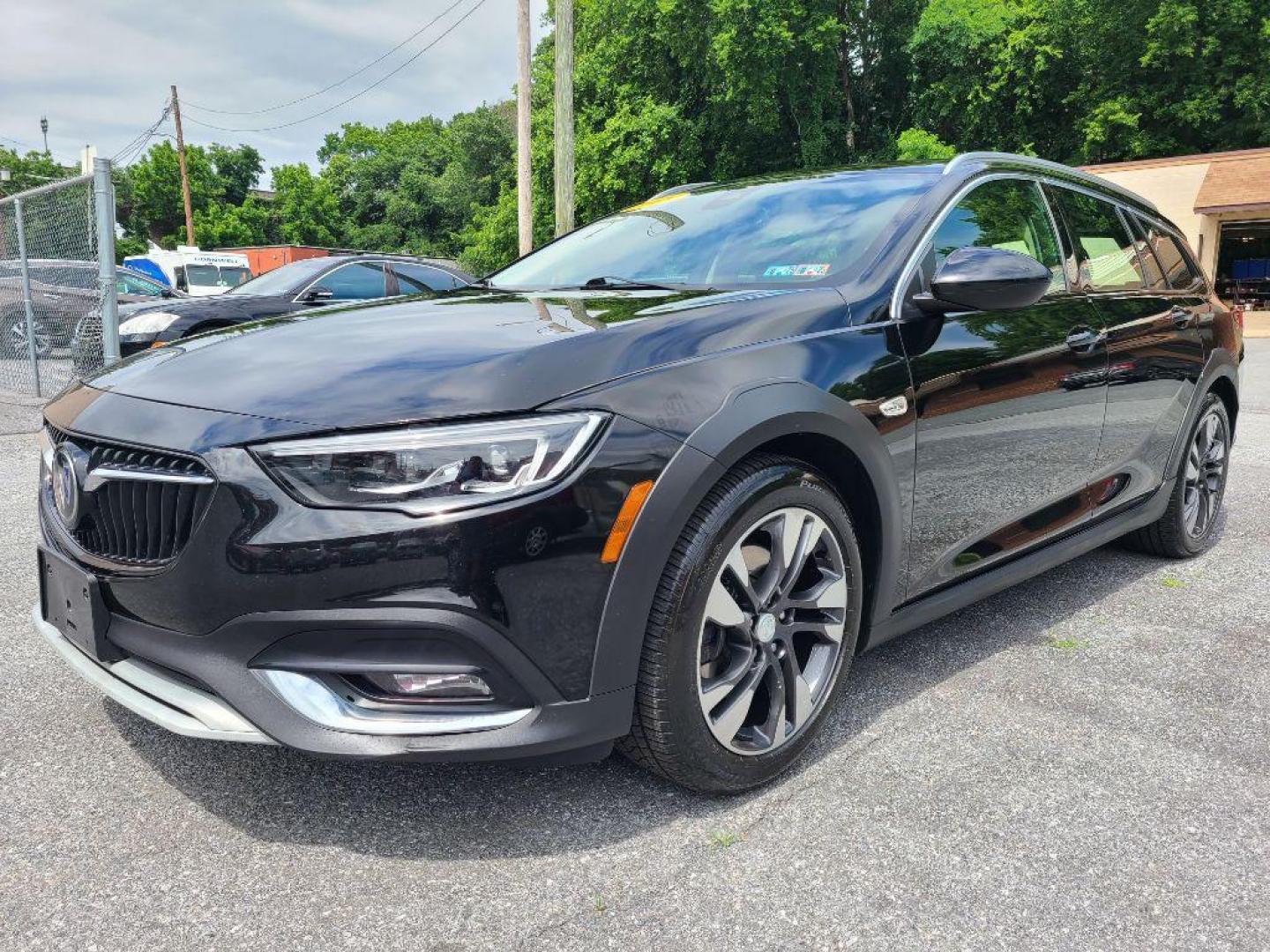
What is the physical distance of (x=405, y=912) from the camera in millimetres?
1863

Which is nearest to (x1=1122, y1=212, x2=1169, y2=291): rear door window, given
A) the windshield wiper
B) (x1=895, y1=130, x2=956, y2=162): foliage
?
the windshield wiper

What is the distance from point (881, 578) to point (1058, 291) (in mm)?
1373

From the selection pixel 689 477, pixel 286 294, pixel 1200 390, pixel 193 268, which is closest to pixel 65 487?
pixel 689 477

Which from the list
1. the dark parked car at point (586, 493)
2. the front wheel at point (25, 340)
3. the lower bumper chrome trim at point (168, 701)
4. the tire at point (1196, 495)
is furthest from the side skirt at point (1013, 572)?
the front wheel at point (25, 340)

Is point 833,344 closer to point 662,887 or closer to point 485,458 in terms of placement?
point 485,458

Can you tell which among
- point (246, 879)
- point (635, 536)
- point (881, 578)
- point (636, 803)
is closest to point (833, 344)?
point (881, 578)

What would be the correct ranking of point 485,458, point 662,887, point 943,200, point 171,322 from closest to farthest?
point 485,458
point 662,887
point 943,200
point 171,322

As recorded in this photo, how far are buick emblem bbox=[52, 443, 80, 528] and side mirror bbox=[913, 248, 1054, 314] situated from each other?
213 cm

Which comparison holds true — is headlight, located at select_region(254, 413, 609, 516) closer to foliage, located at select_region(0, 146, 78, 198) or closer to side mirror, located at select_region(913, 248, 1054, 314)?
side mirror, located at select_region(913, 248, 1054, 314)

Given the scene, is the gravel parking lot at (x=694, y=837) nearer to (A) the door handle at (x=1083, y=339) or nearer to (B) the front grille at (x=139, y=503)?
(B) the front grille at (x=139, y=503)

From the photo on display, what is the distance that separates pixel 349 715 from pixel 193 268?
2906 centimetres

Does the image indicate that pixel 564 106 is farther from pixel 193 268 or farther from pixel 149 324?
pixel 193 268

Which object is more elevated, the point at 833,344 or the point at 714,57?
the point at 714,57

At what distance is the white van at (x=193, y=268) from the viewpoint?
26.4 m
